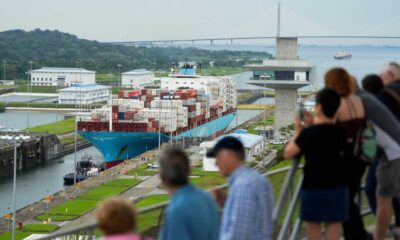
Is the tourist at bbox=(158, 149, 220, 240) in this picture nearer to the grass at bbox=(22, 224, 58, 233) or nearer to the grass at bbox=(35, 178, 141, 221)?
the grass at bbox=(22, 224, 58, 233)

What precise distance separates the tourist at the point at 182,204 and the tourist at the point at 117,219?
0.11 meters

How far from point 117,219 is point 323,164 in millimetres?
834

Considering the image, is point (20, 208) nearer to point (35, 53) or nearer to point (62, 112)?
point (62, 112)

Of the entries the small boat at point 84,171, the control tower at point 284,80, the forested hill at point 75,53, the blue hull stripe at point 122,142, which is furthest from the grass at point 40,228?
the forested hill at point 75,53

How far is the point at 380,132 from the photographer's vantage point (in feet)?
8.42

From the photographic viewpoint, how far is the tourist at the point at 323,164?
7.31ft

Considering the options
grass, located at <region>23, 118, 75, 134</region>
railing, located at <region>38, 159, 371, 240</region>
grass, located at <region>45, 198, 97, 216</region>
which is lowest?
grass, located at <region>45, 198, 97, 216</region>

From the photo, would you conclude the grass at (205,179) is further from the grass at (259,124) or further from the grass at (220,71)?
the grass at (220,71)

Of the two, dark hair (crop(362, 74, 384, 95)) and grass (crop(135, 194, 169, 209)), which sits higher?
dark hair (crop(362, 74, 384, 95))

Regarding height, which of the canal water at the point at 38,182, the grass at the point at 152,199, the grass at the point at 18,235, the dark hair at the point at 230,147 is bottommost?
the canal water at the point at 38,182

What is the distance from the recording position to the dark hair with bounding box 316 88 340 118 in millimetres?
2275

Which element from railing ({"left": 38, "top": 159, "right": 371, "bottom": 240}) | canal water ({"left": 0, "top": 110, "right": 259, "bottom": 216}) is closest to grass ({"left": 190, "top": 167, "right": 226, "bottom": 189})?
canal water ({"left": 0, "top": 110, "right": 259, "bottom": 216})

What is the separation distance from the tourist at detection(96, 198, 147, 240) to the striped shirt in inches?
15.6

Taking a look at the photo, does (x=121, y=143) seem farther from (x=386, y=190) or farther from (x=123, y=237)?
(x=123, y=237)
